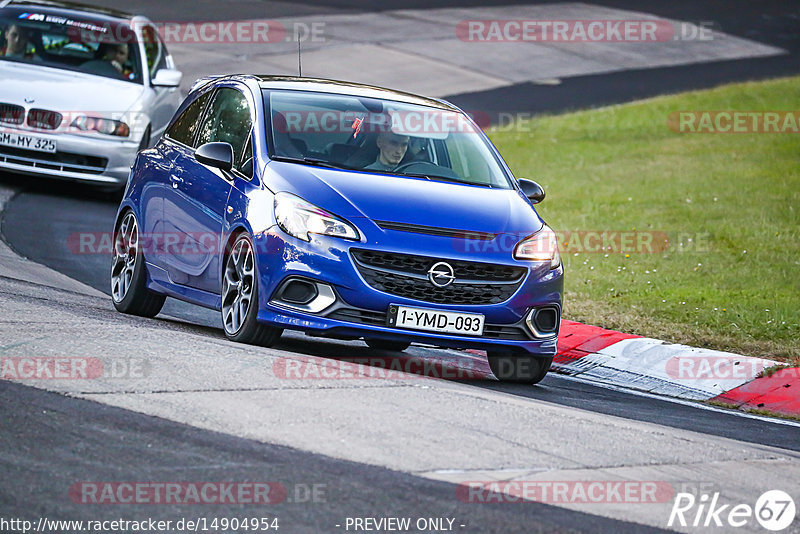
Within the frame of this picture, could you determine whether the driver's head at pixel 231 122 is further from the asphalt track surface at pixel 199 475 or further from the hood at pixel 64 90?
the hood at pixel 64 90

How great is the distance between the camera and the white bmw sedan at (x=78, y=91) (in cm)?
1434

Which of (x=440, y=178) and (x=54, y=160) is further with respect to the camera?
(x=54, y=160)

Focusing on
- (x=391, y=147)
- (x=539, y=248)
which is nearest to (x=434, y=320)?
(x=539, y=248)

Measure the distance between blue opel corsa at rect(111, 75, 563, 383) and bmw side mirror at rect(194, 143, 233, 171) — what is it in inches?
0.5

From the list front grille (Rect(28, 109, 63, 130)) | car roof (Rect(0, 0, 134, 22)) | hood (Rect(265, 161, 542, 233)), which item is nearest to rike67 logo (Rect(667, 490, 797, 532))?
hood (Rect(265, 161, 542, 233))

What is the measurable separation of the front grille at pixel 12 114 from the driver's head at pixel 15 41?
4.18 ft

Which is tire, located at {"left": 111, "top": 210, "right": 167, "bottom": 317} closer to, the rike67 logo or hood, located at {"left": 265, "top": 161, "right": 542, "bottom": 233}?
hood, located at {"left": 265, "top": 161, "right": 542, "bottom": 233}

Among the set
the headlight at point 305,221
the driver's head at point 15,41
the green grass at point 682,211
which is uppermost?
the headlight at point 305,221

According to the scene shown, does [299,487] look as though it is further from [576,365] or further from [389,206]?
[576,365]

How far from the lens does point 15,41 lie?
1548 centimetres

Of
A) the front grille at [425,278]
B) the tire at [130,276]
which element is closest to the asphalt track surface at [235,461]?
the front grille at [425,278]

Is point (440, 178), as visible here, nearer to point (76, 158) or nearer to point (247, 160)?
point (247, 160)

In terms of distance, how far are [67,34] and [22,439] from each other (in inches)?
418

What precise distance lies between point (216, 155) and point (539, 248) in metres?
2.05
